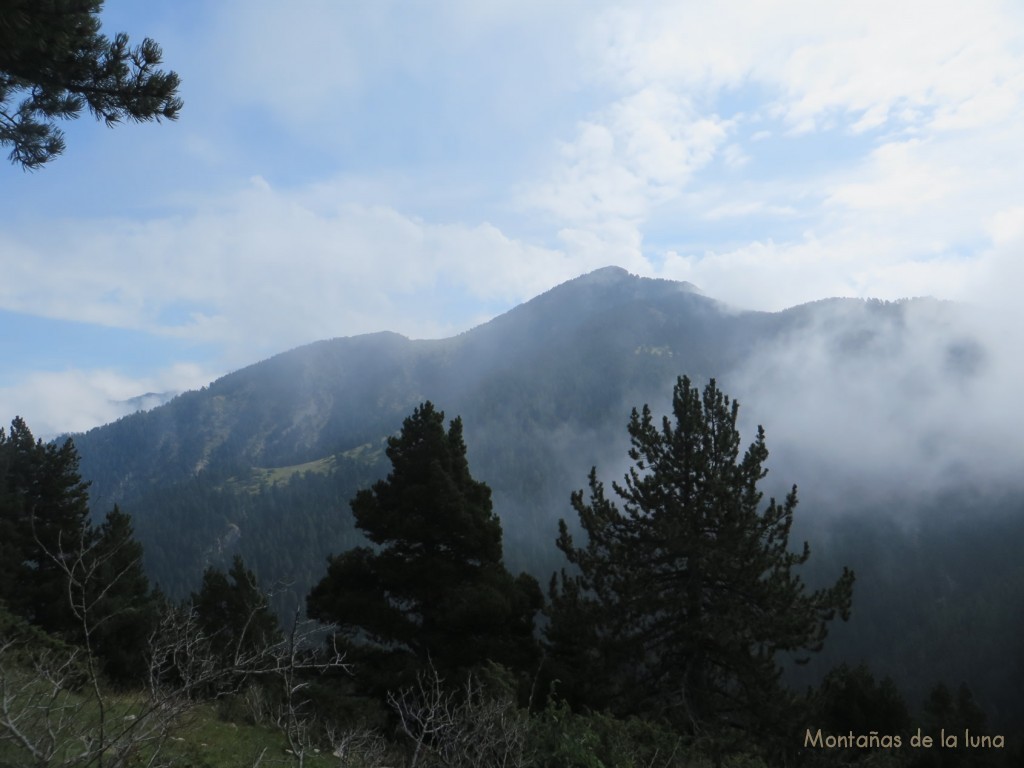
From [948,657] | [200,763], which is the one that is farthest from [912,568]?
[200,763]

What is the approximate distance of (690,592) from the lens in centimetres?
1455

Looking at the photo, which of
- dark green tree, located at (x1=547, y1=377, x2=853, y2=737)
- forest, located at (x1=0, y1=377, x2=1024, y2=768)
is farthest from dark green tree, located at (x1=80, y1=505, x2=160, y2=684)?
dark green tree, located at (x1=547, y1=377, x2=853, y2=737)

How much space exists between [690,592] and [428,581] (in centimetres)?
612

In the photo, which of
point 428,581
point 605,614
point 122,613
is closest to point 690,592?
point 605,614

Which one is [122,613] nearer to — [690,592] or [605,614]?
[605,614]

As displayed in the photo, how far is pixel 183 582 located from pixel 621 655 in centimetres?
17462

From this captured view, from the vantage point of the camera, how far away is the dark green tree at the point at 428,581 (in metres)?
14.7

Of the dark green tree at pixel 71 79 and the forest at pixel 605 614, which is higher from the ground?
the dark green tree at pixel 71 79

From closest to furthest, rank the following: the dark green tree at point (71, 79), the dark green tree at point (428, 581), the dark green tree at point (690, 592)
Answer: the dark green tree at point (71, 79) < the dark green tree at point (690, 592) < the dark green tree at point (428, 581)

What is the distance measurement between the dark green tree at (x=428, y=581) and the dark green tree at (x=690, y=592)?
1.41 meters

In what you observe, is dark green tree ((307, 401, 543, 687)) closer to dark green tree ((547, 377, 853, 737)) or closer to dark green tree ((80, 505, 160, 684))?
dark green tree ((547, 377, 853, 737))

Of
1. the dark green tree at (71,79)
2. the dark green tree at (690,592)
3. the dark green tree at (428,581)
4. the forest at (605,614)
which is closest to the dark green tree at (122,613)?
the forest at (605,614)

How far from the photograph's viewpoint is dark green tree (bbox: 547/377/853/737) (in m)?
13.6

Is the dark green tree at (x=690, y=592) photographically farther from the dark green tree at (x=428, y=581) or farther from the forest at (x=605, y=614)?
the dark green tree at (x=428, y=581)
